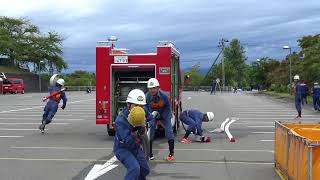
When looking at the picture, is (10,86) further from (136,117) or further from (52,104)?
(136,117)

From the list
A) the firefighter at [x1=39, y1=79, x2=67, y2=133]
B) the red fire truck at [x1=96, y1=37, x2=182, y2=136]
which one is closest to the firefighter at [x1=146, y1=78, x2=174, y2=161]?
the red fire truck at [x1=96, y1=37, x2=182, y2=136]

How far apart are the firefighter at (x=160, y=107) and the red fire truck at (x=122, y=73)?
10.5 ft

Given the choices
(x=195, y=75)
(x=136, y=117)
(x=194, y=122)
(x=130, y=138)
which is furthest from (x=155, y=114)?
(x=195, y=75)

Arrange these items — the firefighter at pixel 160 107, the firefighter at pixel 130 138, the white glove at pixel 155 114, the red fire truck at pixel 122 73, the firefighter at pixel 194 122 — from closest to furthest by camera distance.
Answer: the firefighter at pixel 130 138, the white glove at pixel 155 114, the firefighter at pixel 160 107, the firefighter at pixel 194 122, the red fire truck at pixel 122 73

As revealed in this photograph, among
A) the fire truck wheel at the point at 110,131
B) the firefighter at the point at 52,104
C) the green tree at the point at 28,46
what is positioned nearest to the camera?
the fire truck wheel at the point at 110,131

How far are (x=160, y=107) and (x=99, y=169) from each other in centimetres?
230

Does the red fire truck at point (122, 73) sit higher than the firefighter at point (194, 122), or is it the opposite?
the red fire truck at point (122, 73)

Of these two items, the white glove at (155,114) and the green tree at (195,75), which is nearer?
the white glove at (155,114)

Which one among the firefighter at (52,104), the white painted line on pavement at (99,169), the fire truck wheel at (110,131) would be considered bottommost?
the white painted line on pavement at (99,169)

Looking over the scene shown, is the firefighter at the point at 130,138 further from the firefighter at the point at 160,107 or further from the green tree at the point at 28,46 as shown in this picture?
the green tree at the point at 28,46

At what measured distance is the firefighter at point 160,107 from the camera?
40.1ft

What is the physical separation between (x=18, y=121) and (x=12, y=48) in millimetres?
71065

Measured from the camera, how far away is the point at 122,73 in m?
17.2

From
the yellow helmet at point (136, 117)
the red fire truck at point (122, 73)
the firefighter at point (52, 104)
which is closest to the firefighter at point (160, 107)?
the red fire truck at point (122, 73)
